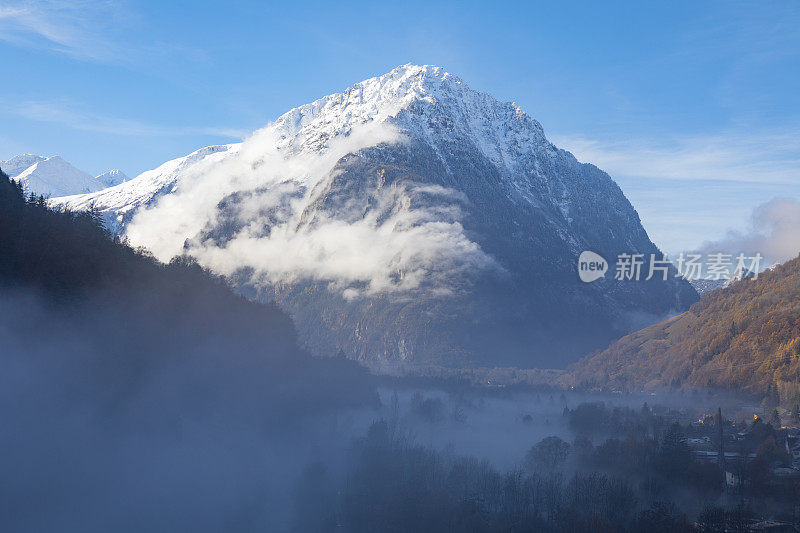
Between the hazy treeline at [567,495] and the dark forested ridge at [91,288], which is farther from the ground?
the dark forested ridge at [91,288]

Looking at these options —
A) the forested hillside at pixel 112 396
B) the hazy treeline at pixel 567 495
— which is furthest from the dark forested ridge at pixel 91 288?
the hazy treeline at pixel 567 495

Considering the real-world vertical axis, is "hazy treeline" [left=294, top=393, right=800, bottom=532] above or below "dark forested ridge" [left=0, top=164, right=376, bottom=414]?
below

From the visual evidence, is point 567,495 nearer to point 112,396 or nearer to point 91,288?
point 112,396

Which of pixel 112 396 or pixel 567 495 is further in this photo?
pixel 567 495

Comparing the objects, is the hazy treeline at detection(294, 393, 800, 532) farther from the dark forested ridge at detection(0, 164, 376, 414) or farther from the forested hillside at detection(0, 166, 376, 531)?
the dark forested ridge at detection(0, 164, 376, 414)

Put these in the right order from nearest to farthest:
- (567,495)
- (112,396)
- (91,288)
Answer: (91,288)
(112,396)
(567,495)

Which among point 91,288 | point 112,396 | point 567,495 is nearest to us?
point 91,288

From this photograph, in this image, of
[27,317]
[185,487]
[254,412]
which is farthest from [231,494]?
[27,317]

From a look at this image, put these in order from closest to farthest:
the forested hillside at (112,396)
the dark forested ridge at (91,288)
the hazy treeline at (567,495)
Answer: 1. the forested hillside at (112,396)
2. the dark forested ridge at (91,288)
3. the hazy treeline at (567,495)

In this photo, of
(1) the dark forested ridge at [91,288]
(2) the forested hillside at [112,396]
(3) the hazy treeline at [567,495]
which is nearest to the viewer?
(2) the forested hillside at [112,396]

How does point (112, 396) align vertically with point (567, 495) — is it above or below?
above

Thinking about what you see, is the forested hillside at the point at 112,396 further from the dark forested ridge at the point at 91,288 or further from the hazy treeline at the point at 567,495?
the hazy treeline at the point at 567,495

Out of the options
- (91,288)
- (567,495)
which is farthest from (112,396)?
(567,495)

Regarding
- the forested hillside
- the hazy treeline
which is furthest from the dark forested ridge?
the hazy treeline
